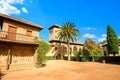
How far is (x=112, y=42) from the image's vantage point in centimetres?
3488

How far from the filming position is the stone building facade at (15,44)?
48.2 feet

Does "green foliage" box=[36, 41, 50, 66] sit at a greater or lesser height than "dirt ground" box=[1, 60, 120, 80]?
greater

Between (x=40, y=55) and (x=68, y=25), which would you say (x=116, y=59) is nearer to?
(x=68, y=25)

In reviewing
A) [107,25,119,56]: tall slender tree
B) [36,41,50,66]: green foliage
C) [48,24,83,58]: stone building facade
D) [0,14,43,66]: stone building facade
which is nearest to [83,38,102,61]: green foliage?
[107,25,119,56]: tall slender tree

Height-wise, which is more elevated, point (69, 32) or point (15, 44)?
point (69, 32)

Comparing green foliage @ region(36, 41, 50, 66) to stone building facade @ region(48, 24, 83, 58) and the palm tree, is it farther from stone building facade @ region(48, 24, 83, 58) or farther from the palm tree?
stone building facade @ region(48, 24, 83, 58)

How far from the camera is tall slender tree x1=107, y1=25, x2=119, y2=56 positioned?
3452cm

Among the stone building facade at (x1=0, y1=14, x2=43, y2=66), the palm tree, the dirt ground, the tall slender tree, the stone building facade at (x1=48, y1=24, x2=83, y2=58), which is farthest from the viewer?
the stone building facade at (x1=48, y1=24, x2=83, y2=58)

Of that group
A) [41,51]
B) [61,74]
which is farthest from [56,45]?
[61,74]

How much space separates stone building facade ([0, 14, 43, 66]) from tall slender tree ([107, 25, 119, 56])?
2712 cm

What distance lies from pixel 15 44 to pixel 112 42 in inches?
1211

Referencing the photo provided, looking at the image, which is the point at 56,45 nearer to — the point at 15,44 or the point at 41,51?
the point at 41,51

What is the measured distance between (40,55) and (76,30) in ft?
78.0

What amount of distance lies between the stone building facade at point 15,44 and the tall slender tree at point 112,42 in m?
27.1
